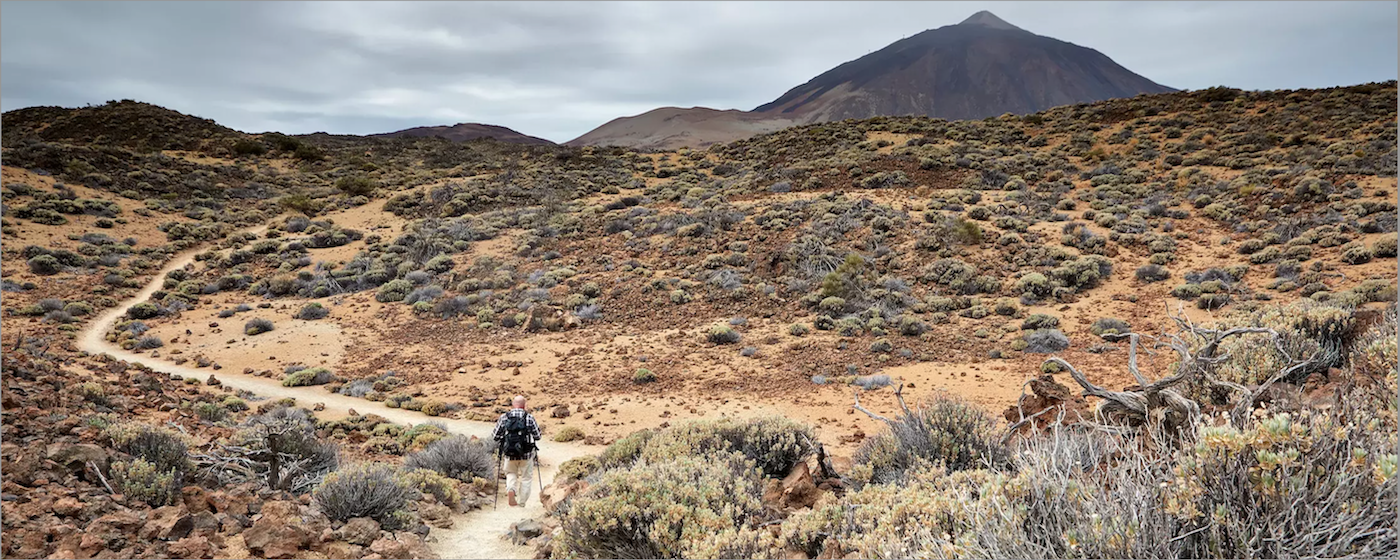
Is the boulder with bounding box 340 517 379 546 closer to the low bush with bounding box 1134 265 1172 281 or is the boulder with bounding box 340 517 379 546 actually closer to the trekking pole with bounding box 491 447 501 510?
the trekking pole with bounding box 491 447 501 510

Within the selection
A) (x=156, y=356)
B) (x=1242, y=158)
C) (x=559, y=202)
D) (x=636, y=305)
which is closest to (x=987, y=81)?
(x=1242, y=158)

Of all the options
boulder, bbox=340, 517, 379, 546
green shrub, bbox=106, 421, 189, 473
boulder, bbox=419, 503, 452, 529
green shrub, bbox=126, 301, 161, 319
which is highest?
green shrub, bbox=126, 301, 161, 319

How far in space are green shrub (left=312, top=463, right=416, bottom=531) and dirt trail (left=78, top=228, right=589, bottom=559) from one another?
0.41 meters

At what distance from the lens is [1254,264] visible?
1453cm

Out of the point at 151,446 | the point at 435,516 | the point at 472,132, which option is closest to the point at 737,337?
the point at 435,516

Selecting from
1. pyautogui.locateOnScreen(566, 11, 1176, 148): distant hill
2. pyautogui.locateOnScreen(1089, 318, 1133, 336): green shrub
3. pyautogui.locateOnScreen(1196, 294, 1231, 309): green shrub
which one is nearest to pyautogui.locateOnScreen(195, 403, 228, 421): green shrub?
pyautogui.locateOnScreen(1089, 318, 1133, 336): green shrub

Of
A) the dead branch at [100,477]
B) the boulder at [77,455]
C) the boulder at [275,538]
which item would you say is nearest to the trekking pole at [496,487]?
the boulder at [275,538]

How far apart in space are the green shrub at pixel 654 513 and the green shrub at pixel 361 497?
1.71m

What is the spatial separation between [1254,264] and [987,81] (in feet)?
374

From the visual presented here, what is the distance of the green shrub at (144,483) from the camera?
4379mm

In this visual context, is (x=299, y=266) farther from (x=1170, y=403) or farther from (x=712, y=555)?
(x=1170, y=403)

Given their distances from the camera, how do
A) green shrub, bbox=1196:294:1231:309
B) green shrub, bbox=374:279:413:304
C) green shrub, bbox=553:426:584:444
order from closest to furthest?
green shrub, bbox=553:426:584:444 < green shrub, bbox=1196:294:1231:309 < green shrub, bbox=374:279:413:304

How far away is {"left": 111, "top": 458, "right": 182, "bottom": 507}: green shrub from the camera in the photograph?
438 centimetres

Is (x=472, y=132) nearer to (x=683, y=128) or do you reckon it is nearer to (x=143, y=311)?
(x=683, y=128)
